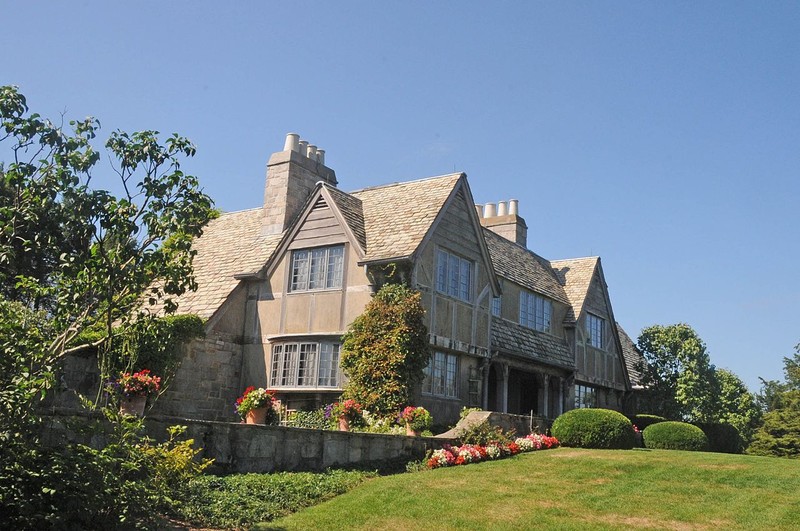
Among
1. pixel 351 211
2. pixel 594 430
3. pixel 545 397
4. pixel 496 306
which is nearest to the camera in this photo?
pixel 594 430

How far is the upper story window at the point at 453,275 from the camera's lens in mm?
24109

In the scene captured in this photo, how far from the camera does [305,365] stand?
23312 mm

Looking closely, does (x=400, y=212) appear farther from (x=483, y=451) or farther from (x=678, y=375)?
(x=678, y=375)

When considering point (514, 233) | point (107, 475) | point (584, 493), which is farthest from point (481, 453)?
point (514, 233)

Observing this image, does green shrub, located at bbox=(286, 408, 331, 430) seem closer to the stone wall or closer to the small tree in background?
the small tree in background

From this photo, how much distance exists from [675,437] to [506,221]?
13.9m

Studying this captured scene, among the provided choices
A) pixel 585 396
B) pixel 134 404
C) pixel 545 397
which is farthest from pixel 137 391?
pixel 585 396

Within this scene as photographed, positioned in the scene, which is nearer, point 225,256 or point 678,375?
point 225,256

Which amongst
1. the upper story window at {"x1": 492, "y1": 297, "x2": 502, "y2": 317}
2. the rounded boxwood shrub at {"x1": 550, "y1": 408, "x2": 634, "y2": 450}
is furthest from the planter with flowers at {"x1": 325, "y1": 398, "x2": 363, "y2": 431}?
the upper story window at {"x1": 492, "y1": 297, "x2": 502, "y2": 317}

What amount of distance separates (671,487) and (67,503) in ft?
36.4

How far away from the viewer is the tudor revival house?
2306cm

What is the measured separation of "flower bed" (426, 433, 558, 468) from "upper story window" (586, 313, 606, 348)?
41.6 ft

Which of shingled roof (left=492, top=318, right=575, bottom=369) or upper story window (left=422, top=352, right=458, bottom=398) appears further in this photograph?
shingled roof (left=492, top=318, right=575, bottom=369)

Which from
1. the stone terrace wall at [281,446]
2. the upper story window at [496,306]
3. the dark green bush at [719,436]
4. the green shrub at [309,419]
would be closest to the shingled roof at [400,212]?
the green shrub at [309,419]
